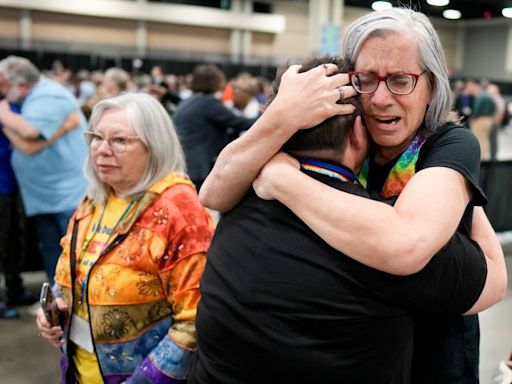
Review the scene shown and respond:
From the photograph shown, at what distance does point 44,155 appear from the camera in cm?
376

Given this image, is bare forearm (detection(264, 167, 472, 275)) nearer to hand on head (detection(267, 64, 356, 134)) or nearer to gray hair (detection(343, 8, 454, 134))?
hand on head (detection(267, 64, 356, 134))

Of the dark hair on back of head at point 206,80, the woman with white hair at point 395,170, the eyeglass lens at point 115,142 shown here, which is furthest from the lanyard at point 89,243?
the dark hair on back of head at point 206,80

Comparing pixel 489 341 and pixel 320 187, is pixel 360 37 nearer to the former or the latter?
pixel 320 187

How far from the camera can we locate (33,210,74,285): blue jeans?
380 cm

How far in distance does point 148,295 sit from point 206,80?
11.1 ft

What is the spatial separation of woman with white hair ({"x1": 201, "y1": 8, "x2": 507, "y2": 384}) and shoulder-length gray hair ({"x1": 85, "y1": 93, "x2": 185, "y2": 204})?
588 millimetres

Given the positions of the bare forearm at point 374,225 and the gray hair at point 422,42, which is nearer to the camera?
the bare forearm at point 374,225

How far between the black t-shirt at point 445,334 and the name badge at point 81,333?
893 millimetres

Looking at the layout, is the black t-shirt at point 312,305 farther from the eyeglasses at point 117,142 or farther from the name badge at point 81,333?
the eyeglasses at point 117,142

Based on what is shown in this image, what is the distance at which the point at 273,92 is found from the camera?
1.20 metres

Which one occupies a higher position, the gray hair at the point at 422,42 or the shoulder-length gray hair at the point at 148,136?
the gray hair at the point at 422,42

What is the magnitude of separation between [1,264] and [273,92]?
3.52 metres

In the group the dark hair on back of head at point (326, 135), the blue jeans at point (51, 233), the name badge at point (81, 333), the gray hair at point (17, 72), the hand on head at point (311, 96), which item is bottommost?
the blue jeans at point (51, 233)

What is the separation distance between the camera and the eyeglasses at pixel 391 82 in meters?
1.21
